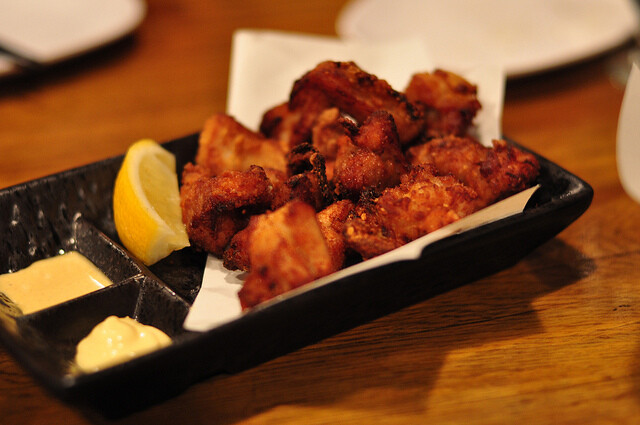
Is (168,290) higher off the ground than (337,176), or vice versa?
(337,176)

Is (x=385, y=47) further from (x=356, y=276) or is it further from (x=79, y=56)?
(x=79, y=56)

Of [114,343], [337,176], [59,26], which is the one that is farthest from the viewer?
[59,26]

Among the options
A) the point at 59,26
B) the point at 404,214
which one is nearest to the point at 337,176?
the point at 404,214

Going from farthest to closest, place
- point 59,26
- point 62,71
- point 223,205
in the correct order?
point 59,26, point 62,71, point 223,205

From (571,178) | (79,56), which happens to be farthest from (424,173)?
(79,56)

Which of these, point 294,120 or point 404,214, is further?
point 294,120

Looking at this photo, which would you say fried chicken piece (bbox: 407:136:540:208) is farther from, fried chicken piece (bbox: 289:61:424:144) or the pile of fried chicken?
fried chicken piece (bbox: 289:61:424:144)

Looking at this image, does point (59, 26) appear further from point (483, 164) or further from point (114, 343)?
point (483, 164)

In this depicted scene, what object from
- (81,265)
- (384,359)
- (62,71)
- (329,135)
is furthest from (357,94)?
(62,71)

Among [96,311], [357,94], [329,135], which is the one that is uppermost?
[357,94]
